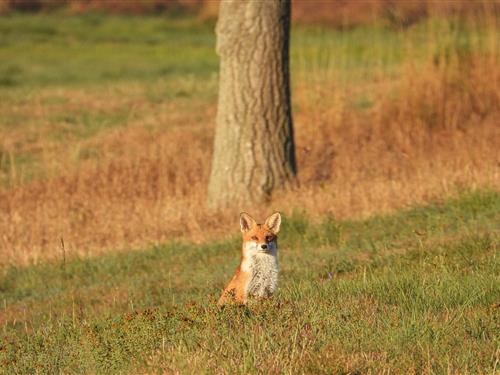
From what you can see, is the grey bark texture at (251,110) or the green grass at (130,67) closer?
the grey bark texture at (251,110)

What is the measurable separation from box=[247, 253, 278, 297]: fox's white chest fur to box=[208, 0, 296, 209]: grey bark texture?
6.29 meters

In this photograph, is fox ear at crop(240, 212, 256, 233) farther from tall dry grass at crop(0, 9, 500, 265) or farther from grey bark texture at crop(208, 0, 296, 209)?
grey bark texture at crop(208, 0, 296, 209)

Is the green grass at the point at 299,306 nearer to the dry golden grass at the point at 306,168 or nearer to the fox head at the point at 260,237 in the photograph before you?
the fox head at the point at 260,237

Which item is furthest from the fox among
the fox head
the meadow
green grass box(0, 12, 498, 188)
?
green grass box(0, 12, 498, 188)

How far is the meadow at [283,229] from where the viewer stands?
713 cm

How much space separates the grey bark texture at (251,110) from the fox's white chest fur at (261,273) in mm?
6292

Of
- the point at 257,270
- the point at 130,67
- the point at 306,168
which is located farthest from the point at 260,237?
the point at 130,67

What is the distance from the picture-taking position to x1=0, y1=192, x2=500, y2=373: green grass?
6.73 metres

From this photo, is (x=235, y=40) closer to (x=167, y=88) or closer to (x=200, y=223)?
(x=200, y=223)

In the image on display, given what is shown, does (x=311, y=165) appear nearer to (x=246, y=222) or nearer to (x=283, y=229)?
(x=283, y=229)

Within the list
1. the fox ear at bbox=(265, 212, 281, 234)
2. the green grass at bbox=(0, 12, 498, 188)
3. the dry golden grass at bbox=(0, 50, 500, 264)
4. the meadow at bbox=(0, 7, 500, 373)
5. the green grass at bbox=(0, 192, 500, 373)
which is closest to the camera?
the green grass at bbox=(0, 192, 500, 373)

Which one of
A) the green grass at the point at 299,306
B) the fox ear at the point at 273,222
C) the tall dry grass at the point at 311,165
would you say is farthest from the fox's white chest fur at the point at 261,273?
the tall dry grass at the point at 311,165

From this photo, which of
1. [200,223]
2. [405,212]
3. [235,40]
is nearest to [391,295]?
[405,212]

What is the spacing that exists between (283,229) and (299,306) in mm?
4883
